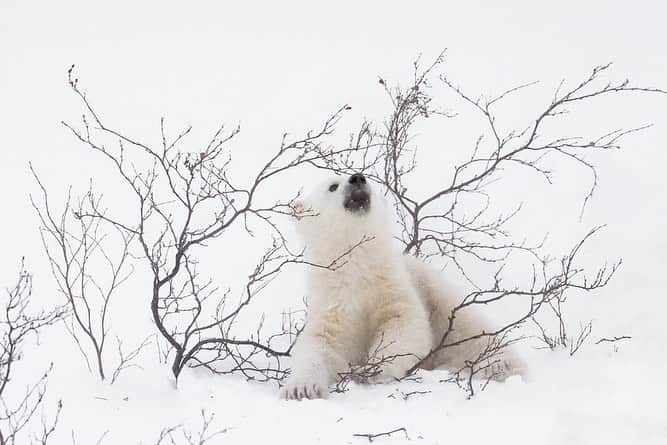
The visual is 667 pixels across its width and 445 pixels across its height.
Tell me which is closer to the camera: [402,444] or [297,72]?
[402,444]

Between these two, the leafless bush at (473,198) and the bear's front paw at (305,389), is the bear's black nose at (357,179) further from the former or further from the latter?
the bear's front paw at (305,389)

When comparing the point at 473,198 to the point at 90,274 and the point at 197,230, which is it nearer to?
the point at 90,274

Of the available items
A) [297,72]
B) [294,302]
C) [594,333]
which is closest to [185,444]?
[594,333]

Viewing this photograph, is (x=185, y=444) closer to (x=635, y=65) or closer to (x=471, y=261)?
(x=471, y=261)

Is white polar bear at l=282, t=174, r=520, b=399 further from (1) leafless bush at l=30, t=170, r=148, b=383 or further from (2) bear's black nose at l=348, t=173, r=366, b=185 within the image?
(1) leafless bush at l=30, t=170, r=148, b=383

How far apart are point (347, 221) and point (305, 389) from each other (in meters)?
1.35

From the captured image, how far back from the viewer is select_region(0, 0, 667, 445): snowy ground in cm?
371

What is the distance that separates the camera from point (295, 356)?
184 inches

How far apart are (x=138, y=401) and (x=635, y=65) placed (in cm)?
1179

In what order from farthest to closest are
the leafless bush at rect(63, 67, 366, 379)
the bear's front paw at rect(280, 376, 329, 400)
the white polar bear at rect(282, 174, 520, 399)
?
1. the white polar bear at rect(282, 174, 520, 399)
2. the leafless bush at rect(63, 67, 366, 379)
3. the bear's front paw at rect(280, 376, 329, 400)

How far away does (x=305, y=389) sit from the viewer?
424cm

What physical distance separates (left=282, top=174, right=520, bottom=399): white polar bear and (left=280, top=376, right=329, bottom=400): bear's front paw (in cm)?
10

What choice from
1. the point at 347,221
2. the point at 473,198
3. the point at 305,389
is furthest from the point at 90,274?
the point at 473,198

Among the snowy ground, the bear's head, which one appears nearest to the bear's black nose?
the bear's head
